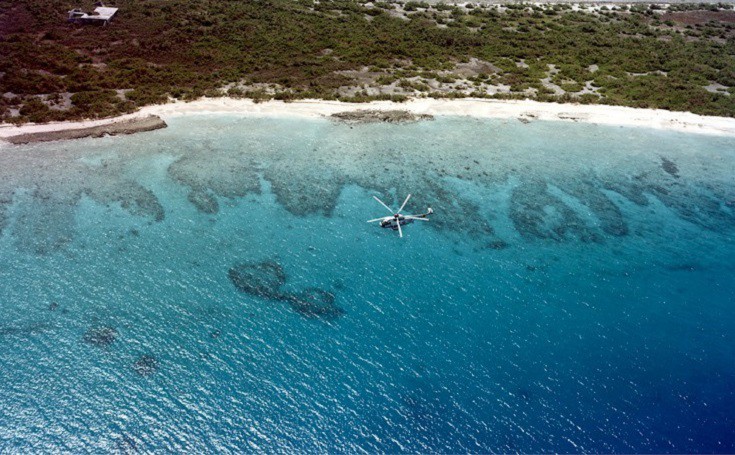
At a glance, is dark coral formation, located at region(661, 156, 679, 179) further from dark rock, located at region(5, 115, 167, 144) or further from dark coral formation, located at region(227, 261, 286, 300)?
dark rock, located at region(5, 115, 167, 144)

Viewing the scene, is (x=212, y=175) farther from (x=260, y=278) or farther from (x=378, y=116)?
(x=378, y=116)

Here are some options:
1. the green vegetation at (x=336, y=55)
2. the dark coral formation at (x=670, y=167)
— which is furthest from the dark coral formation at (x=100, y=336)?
the dark coral formation at (x=670, y=167)

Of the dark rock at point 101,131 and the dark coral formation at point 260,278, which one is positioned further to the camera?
the dark rock at point 101,131

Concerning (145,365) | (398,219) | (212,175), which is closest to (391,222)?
(398,219)

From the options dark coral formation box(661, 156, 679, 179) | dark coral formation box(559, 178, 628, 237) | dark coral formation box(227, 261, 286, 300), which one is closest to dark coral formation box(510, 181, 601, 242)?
dark coral formation box(559, 178, 628, 237)

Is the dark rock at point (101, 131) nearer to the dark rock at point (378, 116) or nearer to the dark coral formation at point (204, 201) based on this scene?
the dark coral formation at point (204, 201)

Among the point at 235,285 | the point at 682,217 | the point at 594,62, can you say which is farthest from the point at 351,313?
the point at 594,62
